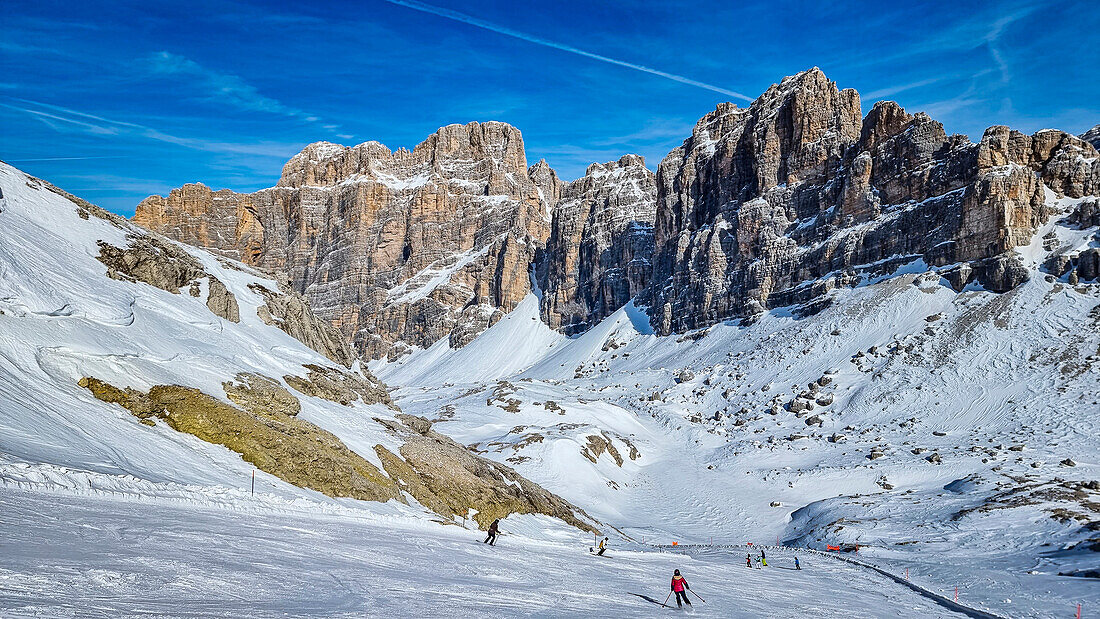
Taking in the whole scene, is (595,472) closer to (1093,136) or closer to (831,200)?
(831,200)

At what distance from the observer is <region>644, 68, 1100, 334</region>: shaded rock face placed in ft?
359

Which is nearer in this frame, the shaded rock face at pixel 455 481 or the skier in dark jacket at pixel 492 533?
the skier in dark jacket at pixel 492 533

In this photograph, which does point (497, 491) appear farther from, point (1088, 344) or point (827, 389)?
point (1088, 344)

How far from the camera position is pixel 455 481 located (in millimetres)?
40062

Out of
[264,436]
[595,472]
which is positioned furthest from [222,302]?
[595,472]

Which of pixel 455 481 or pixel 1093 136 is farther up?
pixel 1093 136

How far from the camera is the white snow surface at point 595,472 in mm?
16469

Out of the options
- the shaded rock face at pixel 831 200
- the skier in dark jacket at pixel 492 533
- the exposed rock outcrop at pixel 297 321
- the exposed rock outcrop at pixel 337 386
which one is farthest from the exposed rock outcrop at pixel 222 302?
the shaded rock face at pixel 831 200

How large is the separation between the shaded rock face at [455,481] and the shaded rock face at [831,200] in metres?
88.4

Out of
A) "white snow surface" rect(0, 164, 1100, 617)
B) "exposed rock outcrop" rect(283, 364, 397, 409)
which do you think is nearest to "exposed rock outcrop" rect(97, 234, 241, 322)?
"white snow surface" rect(0, 164, 1100, 617)

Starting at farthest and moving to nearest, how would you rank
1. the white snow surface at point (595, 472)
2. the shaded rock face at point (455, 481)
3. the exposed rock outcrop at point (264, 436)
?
the shaded rock face at point (455, 481) → the exposed rock outcrop at point (264, 436) → the white snow surface at point (595, 472)

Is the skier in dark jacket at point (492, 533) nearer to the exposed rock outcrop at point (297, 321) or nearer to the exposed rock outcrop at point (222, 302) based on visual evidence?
the exposed rock outcrop at point (222, 302)

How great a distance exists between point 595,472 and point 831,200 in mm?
89345

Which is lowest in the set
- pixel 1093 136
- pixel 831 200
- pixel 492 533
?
pixel 492 533
